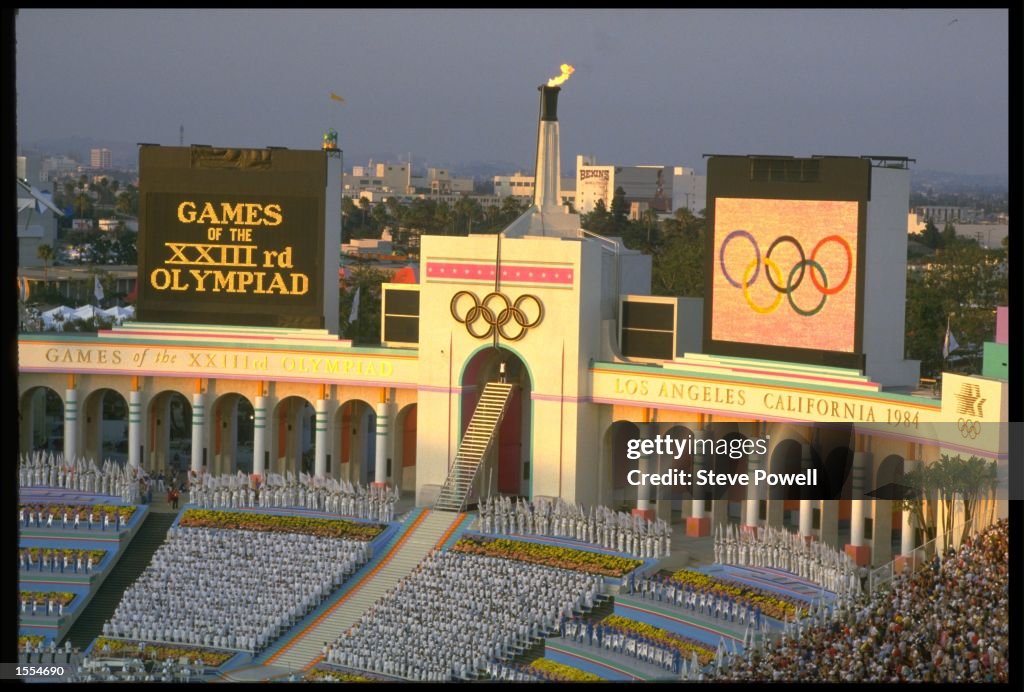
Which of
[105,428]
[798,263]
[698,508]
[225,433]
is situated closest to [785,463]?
[698,508]

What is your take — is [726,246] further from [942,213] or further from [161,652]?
[942,213]

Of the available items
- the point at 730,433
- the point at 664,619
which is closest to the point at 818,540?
the point at 730,433

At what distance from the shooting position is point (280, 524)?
229ft

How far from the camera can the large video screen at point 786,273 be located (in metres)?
64.2

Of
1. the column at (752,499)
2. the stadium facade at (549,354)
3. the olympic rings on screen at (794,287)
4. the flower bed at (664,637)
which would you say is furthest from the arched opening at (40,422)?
the olympic rings on screen at (794,287)

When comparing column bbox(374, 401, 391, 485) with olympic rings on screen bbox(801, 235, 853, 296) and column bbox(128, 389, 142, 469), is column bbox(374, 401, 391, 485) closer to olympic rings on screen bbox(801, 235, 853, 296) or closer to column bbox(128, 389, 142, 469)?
column bbox(128, 389, 142, 469)

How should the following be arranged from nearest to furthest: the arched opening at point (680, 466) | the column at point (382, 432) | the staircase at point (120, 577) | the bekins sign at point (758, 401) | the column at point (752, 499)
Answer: the bekins sign at point (758, 401), the column at point (752, 499), the staircase at point (120, 577), the arched opening at point (680, 466), the column at point (382, 432)

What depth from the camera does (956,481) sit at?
5725cm

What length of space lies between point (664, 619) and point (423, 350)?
15.9 meters

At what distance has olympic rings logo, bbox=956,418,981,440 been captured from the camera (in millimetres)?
58250

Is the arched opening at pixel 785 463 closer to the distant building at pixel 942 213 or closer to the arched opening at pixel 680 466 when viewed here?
the arched opening at pixel 680 466

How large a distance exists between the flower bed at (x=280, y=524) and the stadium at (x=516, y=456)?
137 mm

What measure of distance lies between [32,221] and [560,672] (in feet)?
203

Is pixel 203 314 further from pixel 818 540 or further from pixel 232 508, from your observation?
pixel 818 540
